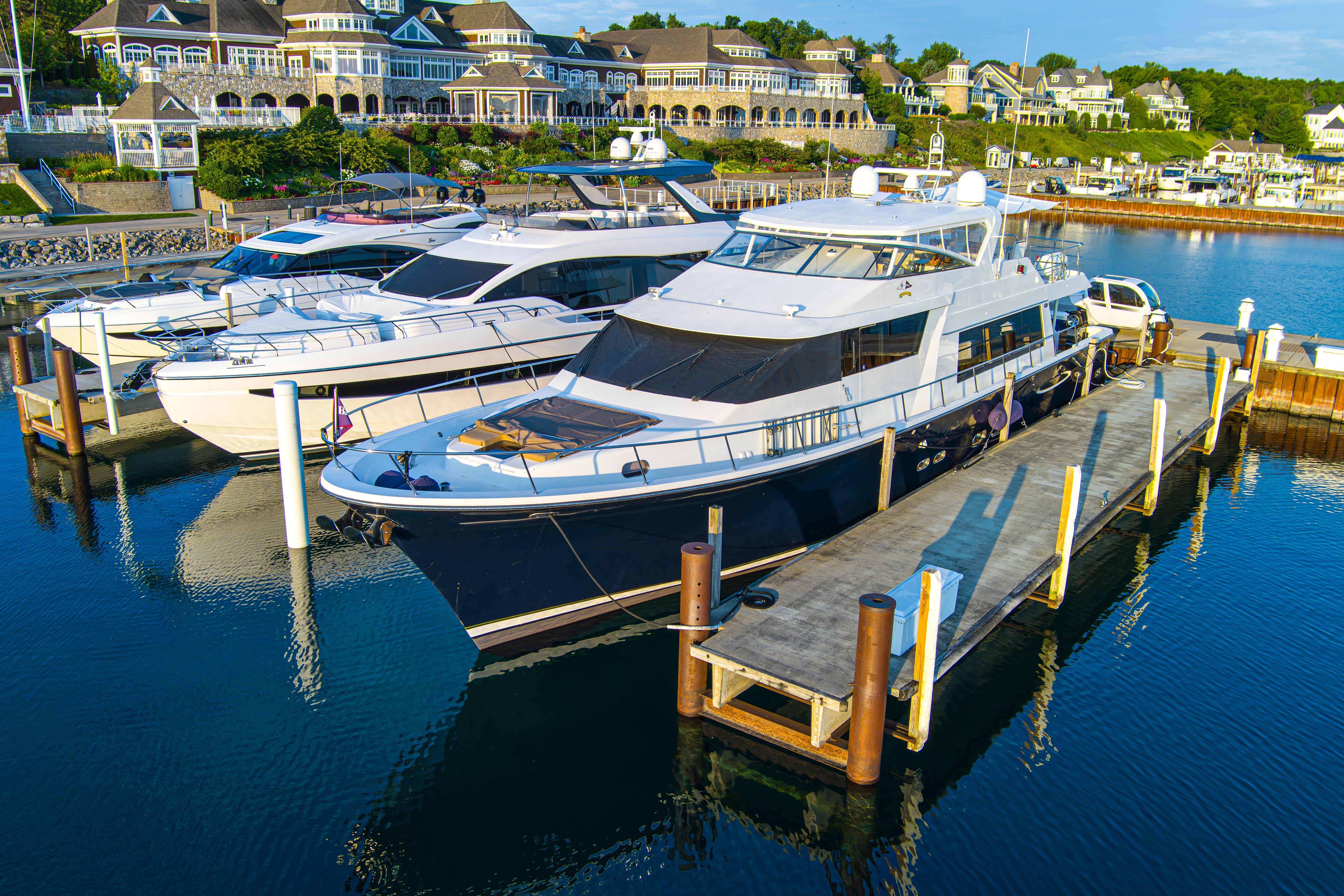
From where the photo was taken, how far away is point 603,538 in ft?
31.6

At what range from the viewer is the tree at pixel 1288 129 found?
114125mm

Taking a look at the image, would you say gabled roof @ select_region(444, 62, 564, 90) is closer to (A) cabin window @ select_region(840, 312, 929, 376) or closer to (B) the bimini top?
(B) the bimini top

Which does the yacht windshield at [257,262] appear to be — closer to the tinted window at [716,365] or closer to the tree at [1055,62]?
the tinted window at [716,365]

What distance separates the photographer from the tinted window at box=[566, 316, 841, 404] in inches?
428

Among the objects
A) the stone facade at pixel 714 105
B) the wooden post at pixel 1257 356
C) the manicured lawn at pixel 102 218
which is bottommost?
the wooden post at pixel 1257 356

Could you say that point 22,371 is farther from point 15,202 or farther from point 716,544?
point 15,202

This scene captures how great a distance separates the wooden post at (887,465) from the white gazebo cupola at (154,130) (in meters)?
37.4

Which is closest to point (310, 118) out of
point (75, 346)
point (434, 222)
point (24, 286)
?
point (24, 286)

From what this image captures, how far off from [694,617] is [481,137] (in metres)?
47.4

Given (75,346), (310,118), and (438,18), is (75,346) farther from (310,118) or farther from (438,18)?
(438,18)

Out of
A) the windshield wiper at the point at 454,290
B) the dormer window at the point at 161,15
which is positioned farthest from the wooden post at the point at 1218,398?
the dormer window at the point at 161,15

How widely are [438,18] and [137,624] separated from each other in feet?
209

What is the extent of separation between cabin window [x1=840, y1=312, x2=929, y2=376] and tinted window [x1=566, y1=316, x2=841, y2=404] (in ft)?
0.59

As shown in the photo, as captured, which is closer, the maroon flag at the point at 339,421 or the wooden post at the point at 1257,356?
the maroon flag at the point at 339,421
